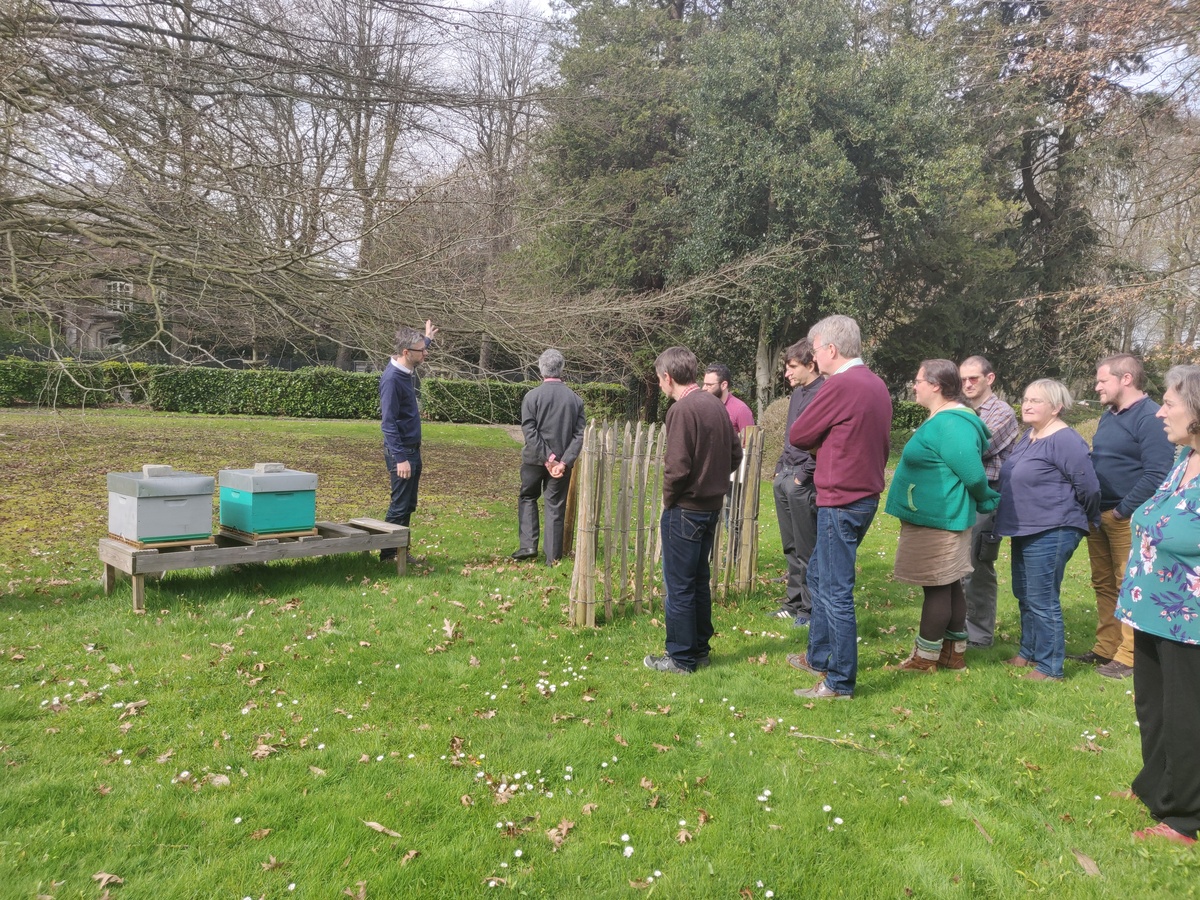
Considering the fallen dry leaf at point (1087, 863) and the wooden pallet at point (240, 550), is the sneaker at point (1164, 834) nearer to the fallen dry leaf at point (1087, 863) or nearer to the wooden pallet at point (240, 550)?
the fallen dry leaf at point (1087, 863)

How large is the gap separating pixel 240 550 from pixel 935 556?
194 inches

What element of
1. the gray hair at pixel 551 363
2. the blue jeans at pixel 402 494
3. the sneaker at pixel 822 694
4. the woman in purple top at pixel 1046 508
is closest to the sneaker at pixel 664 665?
the sneaker at pixel 822 694

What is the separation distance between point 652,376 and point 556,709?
689 inches

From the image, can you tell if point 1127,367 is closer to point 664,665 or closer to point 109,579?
point 664,665

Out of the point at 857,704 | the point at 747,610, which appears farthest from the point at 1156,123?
the point at 857,704

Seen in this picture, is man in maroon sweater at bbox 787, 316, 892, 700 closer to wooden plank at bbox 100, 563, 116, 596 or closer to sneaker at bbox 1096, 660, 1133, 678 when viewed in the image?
sneaker at bbox 1096, 660, 1133, 678

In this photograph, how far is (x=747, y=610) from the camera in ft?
21.0

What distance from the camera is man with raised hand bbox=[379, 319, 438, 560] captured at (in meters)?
6.76

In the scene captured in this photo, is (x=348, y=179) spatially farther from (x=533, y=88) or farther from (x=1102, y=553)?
(x=1102, y=553)

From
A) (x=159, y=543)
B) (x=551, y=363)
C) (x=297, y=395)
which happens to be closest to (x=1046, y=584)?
(x=551, y=363)

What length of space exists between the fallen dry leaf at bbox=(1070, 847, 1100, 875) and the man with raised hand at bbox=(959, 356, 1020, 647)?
245 cm

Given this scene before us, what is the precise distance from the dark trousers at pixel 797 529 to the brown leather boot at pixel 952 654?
3.51 ft

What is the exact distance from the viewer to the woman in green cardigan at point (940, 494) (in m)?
4.68

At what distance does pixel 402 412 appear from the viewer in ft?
22.6
